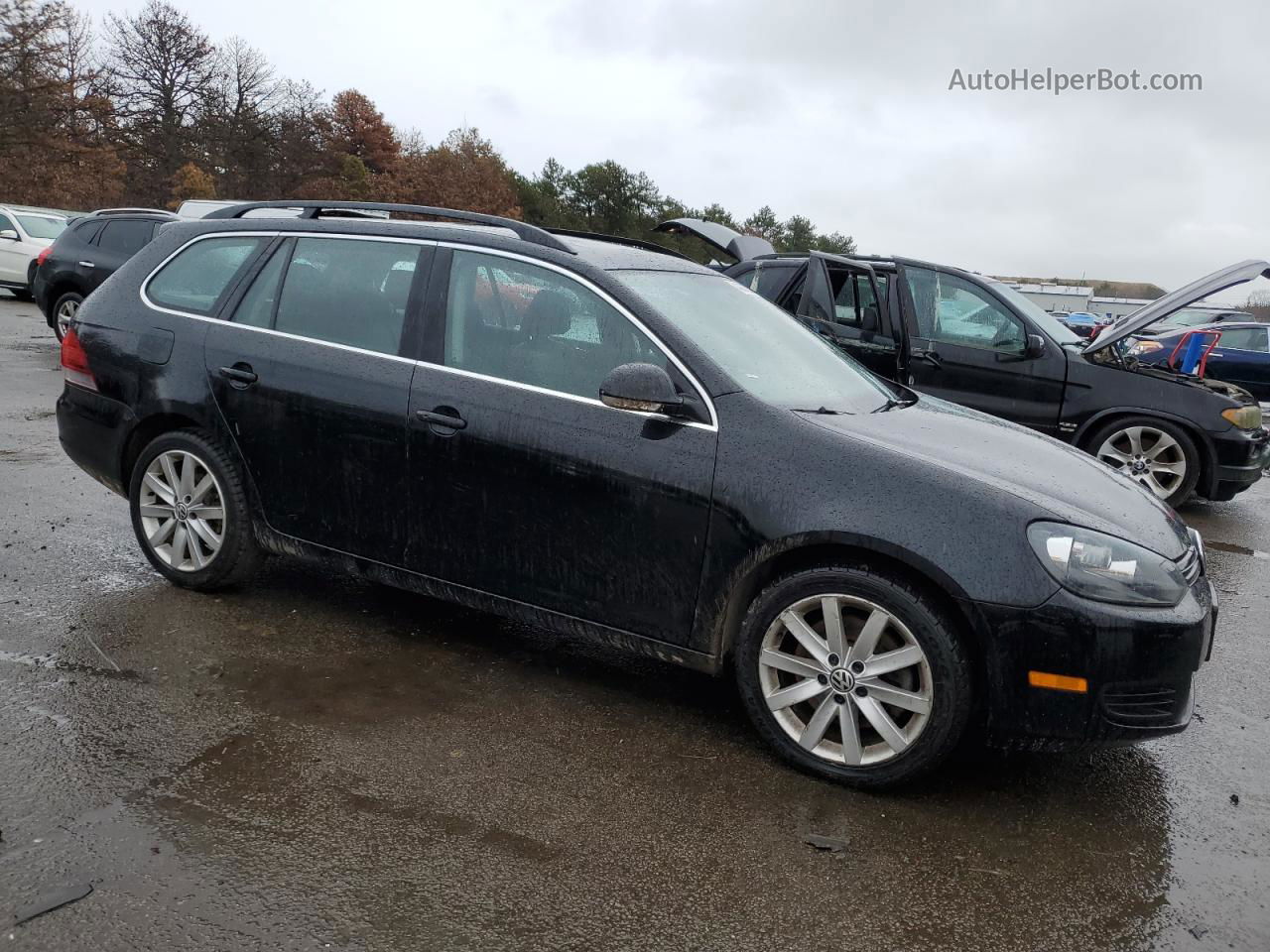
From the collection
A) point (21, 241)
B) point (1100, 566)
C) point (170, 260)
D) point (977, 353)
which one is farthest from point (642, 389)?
point (21, 241)

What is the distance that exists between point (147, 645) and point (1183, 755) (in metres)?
3.99

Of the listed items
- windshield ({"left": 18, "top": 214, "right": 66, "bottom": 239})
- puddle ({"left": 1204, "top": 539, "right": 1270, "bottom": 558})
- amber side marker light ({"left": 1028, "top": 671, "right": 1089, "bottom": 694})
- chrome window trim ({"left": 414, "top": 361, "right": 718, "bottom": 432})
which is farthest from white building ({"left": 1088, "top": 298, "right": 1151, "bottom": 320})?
amber side marker light ({"left": 1028, "top": 671, "right": 1089, "bottom": 694})

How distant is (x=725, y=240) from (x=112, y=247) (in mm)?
8357

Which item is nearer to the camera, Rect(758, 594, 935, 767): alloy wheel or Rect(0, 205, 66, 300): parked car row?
Rect(758, 594, 935, 767): alloy wheel

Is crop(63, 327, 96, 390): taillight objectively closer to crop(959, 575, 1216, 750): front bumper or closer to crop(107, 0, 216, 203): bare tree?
crop(959, 575, 1216, 750): front bumper

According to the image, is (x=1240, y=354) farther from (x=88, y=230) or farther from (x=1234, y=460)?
(x=88, y=230)

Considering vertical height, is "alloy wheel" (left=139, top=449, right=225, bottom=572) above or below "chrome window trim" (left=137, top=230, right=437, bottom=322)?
below

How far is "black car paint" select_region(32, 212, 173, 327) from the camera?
530 inches

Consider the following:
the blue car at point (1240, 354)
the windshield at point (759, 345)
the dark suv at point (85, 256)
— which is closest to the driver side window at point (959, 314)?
the windshield at point (759, 345)

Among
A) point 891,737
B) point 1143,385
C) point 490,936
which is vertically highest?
point 1143,385

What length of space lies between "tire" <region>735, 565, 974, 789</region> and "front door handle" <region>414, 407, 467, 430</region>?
1.30 meters

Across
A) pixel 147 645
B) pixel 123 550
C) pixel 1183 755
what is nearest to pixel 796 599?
pixel 1183 755

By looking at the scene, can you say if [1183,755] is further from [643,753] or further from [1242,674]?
[643,753]

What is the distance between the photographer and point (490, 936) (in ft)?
8.68
